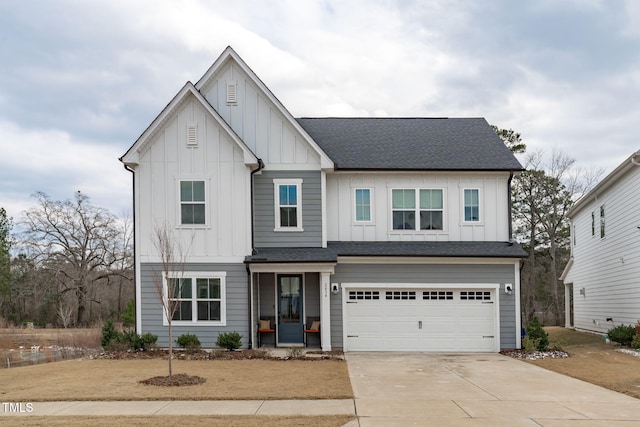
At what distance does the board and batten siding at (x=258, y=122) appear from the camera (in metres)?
19.8

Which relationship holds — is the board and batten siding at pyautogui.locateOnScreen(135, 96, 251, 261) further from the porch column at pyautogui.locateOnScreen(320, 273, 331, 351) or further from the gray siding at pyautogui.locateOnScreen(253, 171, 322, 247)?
the porch column at pyautogui.locateOnScreen(320, 273, 331, 351)

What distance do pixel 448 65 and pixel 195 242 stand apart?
9889 millimetres

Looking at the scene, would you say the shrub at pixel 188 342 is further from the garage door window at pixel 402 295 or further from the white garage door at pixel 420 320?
the garage door window at pixel 402 295

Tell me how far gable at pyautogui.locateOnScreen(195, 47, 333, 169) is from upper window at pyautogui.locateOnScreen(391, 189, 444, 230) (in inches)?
113

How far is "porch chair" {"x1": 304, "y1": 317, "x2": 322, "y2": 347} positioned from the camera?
19641mm

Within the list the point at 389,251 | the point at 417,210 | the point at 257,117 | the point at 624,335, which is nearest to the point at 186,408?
the point at 389,251

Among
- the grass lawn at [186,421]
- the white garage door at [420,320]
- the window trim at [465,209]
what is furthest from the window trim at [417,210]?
the grass lawn at [186,421]

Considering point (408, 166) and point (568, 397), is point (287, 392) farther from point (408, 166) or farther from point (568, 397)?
point (408, 166)

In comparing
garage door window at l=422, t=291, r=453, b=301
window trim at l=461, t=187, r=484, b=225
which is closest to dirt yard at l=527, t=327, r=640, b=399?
garage door window at l=422, t=291, r=453, b=301

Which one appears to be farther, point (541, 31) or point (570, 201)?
point (570, 201)

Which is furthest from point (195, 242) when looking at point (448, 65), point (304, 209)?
point (448, 65)

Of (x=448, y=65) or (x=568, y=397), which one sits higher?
(x=448, y=65)

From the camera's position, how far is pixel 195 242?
1908 cm

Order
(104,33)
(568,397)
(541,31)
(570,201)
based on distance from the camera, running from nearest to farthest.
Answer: (568,397) < (104,33) < (541,31) < (570,201)
